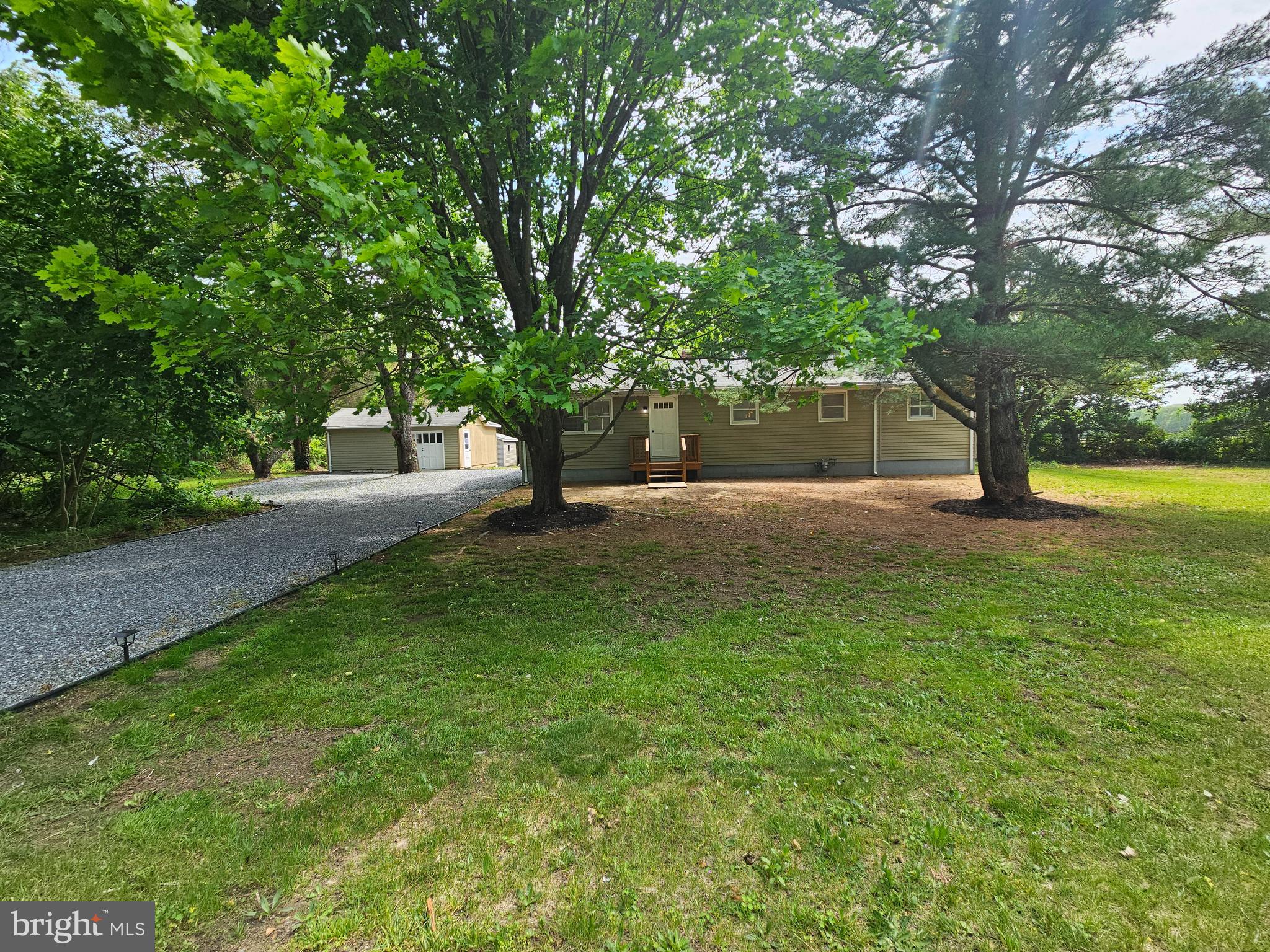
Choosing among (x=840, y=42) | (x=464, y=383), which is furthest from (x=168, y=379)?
(x=840, y=42)

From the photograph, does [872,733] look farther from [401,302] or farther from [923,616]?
[401,302]

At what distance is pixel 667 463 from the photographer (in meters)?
14.0

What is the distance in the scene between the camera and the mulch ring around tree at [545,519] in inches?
324

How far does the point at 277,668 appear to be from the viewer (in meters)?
3.55

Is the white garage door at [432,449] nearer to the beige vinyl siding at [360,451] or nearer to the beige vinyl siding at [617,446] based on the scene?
the beige vinyl siding at [360,451]

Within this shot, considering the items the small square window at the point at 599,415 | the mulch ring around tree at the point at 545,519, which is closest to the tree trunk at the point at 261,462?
the small square window at the point at 599,415

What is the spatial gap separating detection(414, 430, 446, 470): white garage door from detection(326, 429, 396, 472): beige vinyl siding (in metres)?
1.15

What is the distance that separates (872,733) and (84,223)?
9.98 m

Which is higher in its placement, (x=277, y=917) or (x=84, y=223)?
(x=84, y=223)

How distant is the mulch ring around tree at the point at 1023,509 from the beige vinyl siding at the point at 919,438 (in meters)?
5.45

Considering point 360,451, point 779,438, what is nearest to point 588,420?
point 779,438

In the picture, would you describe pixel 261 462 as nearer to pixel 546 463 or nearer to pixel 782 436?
pixel 546 463

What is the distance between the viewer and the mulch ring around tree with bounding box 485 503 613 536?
8.23m

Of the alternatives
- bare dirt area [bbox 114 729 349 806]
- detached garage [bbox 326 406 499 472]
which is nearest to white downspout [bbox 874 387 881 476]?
bare dirt area [bbox 114 729 349 806]
